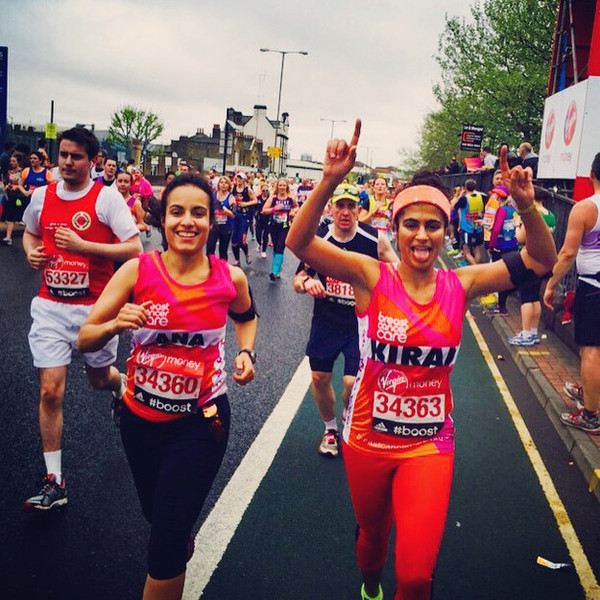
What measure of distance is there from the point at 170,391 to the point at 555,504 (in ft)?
9.77

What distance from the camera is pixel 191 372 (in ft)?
9.05

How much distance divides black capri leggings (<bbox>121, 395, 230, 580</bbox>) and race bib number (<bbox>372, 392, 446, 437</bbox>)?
2.45 ft

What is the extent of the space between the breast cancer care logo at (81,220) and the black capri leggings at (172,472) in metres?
1.73

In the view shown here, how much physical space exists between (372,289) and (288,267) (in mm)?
12940

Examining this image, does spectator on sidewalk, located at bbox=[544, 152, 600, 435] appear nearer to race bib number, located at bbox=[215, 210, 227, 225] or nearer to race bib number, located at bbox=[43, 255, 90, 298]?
race bib number, located at bbox=[43, 255, 90, 298]

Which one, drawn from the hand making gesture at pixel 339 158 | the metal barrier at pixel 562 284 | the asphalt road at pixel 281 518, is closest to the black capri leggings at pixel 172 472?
the asphalt road at pixel 281 518

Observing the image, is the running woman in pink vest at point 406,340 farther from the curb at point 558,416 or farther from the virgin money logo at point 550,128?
the virgin money logo at point 550,128

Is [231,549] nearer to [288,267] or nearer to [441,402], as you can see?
[441,402]

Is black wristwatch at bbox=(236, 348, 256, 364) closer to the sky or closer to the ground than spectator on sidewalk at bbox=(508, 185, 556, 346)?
closer to the sky

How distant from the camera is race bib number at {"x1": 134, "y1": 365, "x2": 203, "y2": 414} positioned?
2.75m

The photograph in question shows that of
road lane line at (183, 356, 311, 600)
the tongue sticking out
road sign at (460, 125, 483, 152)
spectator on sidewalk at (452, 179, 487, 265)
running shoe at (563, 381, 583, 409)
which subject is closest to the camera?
the tongue sticking out

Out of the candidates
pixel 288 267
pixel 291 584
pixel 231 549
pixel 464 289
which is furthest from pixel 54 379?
pixel 288 267

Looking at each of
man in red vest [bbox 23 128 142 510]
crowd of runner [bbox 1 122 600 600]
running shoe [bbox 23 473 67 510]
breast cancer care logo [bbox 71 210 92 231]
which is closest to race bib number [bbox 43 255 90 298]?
man in red vest [bbox 23 128 142 510]

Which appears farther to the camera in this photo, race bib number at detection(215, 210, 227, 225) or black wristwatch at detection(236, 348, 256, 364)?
race bib number at detection(215, 210, 227, 225)
